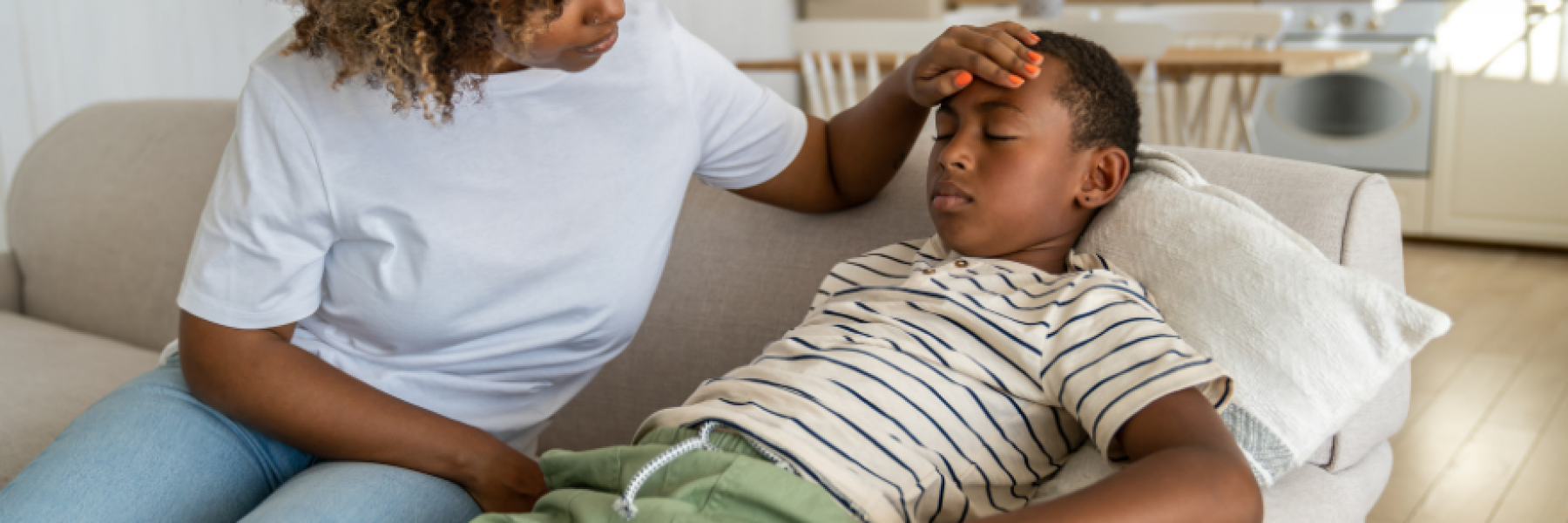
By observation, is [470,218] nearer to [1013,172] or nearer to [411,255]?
[411,255]

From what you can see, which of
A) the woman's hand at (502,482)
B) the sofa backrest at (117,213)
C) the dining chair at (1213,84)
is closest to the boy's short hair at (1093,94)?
the woman's hand at (502,482)

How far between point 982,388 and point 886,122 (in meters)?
0.35

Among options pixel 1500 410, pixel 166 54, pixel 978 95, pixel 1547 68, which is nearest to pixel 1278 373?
pixel 978 95

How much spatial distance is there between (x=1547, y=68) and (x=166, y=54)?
4.07 m

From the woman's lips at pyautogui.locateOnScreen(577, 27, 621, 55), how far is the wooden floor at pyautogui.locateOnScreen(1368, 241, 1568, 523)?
5.08ft

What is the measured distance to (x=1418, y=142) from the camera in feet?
12.5

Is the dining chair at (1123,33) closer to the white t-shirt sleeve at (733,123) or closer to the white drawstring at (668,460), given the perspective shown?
the white t-shirt sleeve at (733,123)

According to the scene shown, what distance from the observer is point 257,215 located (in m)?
0.90

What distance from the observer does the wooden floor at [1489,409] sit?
1.88 m

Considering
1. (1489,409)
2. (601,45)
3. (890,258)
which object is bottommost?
(1489,409)

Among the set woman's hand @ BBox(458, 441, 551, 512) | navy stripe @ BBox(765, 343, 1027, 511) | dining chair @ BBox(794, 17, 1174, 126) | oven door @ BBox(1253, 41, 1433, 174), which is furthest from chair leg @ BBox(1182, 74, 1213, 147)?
woman's hand @ BBox(458, 441, 551, 512)

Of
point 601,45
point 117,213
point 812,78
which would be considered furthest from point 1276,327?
point 812,78

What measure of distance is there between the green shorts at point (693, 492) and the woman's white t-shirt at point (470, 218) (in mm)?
214

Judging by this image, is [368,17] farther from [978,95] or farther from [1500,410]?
[1500,410]
